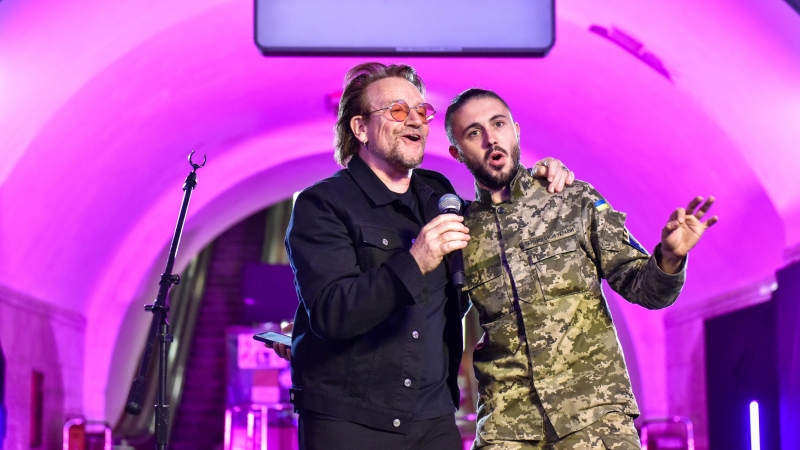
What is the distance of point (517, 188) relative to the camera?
3.41 meters

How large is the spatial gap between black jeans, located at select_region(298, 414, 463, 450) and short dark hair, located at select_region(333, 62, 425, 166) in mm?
990

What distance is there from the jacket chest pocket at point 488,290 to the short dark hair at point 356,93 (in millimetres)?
596

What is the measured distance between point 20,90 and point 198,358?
348 inches

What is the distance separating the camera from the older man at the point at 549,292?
303 centimetres

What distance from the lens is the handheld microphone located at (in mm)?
2727

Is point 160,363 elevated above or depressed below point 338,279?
below

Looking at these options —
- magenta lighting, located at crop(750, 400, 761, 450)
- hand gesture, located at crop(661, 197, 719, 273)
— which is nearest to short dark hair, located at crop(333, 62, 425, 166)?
hand gesture, located at crop(661, 197, 719, 273)

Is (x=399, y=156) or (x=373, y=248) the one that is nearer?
(x=373, y=248)

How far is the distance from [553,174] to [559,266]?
36 centimetres

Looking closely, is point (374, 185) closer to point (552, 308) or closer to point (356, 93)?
point (356, 93)

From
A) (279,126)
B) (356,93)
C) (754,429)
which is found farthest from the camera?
(279,126)

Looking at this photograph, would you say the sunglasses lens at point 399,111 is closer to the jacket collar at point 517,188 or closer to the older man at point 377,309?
the older man at point 377,309

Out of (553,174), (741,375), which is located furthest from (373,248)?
(741,375)

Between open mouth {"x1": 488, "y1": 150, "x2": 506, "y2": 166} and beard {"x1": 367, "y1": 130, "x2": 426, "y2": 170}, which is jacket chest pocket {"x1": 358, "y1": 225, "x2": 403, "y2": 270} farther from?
open mouth {"x1": 488, "y1": 150, "x2": 506, "y2": 166}
